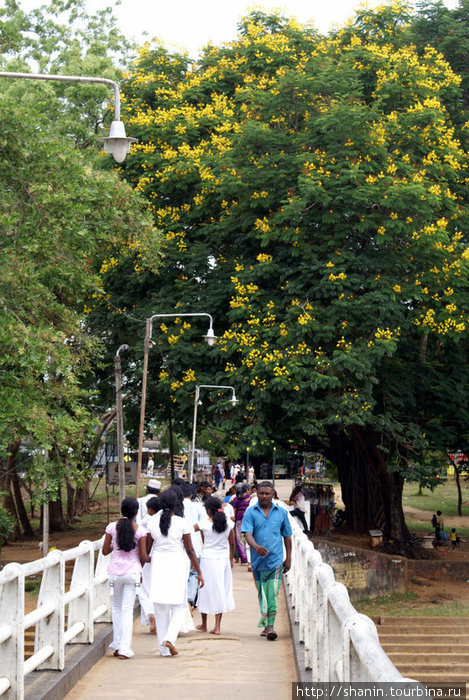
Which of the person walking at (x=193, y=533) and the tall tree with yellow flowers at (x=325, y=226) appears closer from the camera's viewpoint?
the person walking at (x=193, y=533)

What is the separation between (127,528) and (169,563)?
0.52 meters

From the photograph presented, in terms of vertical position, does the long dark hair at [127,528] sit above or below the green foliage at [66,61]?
below

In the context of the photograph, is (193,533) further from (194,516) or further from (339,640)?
(339,640)

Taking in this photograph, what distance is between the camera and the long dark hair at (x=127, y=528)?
9.15m

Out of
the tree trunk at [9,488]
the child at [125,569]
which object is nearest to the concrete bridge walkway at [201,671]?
the child at [125,569]

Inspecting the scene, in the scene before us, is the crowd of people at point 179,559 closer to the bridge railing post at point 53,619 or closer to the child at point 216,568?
the child at point 216,568

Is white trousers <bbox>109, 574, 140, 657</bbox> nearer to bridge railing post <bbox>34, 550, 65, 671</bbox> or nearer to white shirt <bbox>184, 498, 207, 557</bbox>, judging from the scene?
bridge railing post <bbox>34, 550, 65, 671</bbox>

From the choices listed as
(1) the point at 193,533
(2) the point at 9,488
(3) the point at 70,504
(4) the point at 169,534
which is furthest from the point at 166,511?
(3) the point at 70,504

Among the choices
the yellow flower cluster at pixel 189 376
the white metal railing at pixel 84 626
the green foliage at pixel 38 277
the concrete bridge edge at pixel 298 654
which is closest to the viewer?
the white metal railing at pixel 84 626

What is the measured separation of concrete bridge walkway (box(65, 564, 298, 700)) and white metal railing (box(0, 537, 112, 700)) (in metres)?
0.38

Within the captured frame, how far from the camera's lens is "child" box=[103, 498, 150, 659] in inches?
360

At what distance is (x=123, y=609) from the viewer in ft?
29.8

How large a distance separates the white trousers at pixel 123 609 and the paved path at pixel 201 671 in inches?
6.6

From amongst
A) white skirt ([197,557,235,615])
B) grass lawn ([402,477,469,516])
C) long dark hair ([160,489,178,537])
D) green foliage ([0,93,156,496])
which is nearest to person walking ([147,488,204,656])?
long dark hair ([160,489,178,537])
